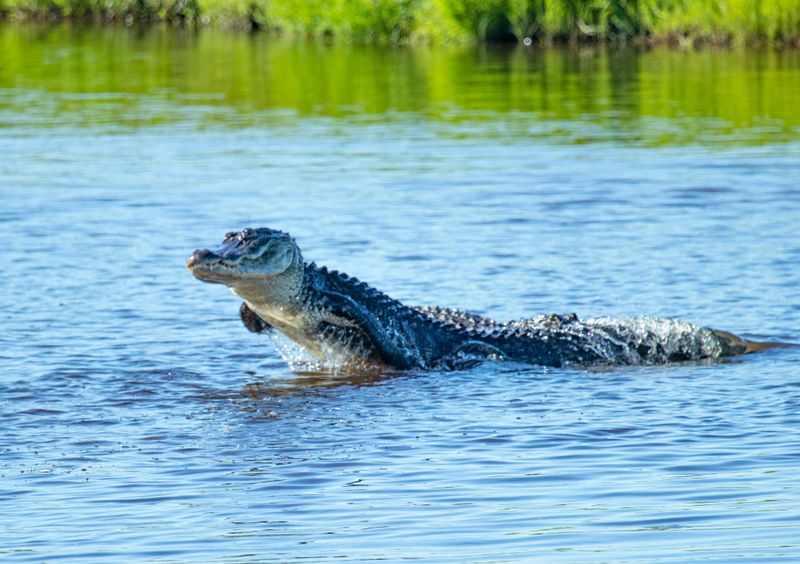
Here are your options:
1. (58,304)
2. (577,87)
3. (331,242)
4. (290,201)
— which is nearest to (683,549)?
(58,304)

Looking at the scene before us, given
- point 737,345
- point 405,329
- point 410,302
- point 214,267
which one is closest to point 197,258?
point 214,267

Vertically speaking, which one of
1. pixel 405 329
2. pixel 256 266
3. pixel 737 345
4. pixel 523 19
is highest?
pixel 523 19

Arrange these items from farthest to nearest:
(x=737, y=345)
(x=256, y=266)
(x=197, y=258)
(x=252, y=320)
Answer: (x=737, y=345) < (x=252, y=320) < (x=256, y=266) < (x=197, y=258)

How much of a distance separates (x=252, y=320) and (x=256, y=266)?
0.85 meters

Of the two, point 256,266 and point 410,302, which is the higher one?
point 256,266

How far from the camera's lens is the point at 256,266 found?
31.5 feet

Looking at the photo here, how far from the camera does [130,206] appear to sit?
1750 cm

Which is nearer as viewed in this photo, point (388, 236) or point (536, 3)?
point (388, 236)

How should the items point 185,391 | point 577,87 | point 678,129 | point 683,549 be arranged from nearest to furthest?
point 683,549
point 185,391
point 678,129
point 577,87

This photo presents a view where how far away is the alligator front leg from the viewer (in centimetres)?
1034

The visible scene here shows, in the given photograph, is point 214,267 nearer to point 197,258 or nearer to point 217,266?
point 217,266

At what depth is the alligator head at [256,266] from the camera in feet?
30.6

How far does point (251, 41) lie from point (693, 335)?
40.6 meters

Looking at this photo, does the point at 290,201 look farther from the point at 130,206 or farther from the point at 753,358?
the point at 753,358
